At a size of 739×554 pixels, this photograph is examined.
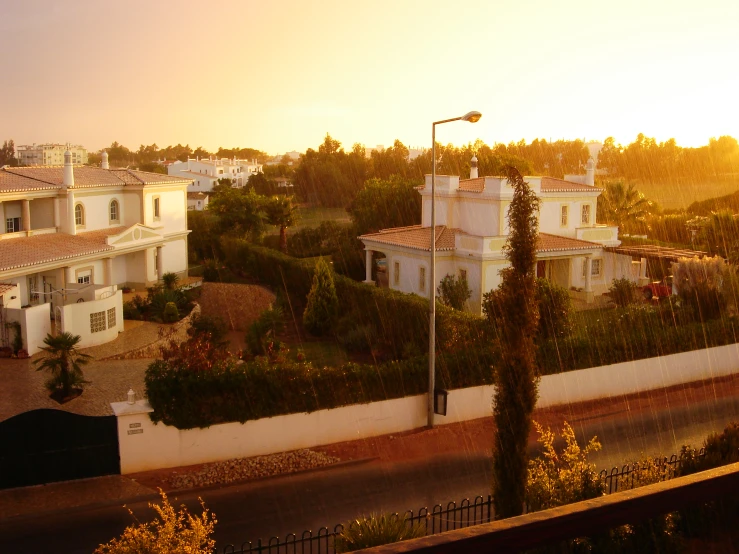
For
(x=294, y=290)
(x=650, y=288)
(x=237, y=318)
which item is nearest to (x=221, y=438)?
(x=237, y=318)

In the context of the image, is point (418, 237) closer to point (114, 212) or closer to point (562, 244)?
point (562, 244)

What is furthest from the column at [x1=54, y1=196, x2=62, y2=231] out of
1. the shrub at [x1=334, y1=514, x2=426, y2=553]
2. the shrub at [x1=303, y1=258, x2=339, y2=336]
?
the shrub at [x1=334, y1=514, x2=426, y2=553]

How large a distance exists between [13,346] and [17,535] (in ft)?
39.4

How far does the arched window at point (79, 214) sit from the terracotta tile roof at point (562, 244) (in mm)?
20910

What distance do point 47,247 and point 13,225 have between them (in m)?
2.52

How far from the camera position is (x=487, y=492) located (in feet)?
46.5

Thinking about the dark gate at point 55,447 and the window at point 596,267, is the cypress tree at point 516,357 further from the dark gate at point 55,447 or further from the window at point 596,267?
the window at point 596,267

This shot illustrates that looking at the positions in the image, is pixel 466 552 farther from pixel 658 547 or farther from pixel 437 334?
pixel 437 334

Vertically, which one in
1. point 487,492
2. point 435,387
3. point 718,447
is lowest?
point 487,492

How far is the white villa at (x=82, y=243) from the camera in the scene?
24594 millimetres

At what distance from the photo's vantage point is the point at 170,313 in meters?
27.9

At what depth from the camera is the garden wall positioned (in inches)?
587

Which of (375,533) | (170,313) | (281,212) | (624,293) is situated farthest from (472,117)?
(281,212)

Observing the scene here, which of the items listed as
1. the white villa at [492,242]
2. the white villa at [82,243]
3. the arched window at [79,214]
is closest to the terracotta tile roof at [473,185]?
the white villa at [492,242]
